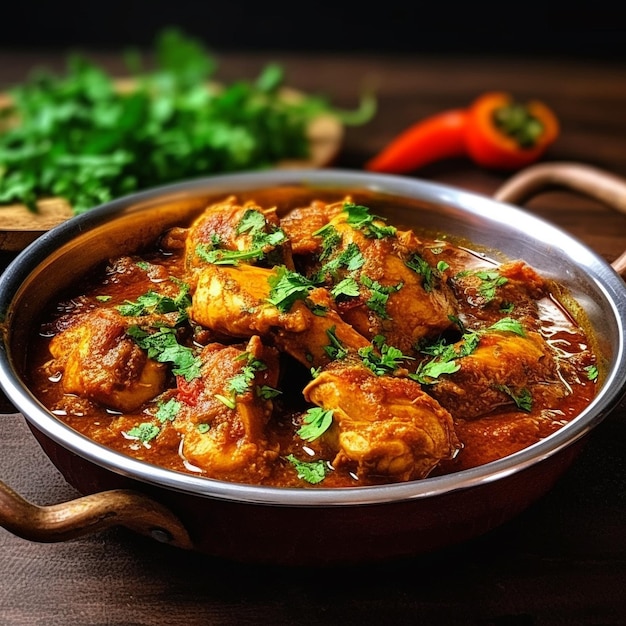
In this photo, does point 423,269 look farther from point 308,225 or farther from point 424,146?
point 424,146

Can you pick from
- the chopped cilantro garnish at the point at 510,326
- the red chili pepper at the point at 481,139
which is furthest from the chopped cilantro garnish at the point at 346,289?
the red chili pepper at the point at 481,139

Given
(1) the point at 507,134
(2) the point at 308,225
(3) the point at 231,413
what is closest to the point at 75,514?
(3) the point at 231,413

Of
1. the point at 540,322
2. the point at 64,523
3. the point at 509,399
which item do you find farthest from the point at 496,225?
the point at 64,523

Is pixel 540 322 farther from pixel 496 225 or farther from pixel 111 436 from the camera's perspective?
pixel 111 436

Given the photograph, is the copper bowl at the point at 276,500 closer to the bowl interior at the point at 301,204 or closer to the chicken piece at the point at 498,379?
the bowl interior at the point at 301,204

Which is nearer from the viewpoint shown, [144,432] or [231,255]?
[144,432]

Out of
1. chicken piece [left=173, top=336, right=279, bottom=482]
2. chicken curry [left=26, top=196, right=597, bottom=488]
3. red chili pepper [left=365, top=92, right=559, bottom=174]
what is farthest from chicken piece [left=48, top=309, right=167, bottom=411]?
red chili pepper [left=365, top=92, right=559, bottom=174]
